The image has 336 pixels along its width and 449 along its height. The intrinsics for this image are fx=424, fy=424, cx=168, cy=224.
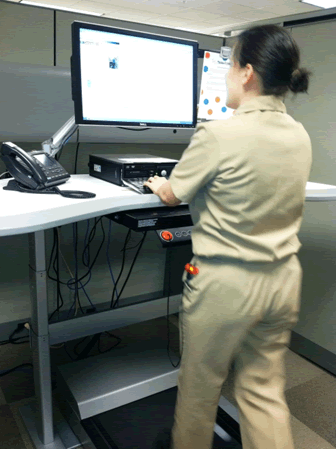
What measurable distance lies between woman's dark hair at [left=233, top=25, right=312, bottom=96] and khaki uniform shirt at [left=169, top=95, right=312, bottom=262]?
0.12 ft

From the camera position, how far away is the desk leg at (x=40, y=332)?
121cm

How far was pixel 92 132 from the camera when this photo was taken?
1714 millimetres

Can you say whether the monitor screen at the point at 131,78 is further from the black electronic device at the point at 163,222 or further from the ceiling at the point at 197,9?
the ceiling at the point at 197,9

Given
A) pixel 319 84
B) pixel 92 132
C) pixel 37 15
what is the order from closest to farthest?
pixel 37 15 < pixel 92 132 < pixel 319 84

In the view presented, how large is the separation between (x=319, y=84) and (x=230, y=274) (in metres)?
1.24

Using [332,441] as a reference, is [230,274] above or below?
above

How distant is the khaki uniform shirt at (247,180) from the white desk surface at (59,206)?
0.16 m

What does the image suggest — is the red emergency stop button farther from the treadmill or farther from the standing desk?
the standing desk

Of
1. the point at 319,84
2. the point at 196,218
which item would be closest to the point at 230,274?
the point at 196,218

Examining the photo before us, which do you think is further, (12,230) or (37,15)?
(37,15)

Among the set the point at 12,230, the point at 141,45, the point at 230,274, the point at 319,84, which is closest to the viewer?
the point at 12,230

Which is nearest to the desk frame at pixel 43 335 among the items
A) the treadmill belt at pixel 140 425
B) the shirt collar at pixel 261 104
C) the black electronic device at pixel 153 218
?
the treadmill belt at pixel 140 425

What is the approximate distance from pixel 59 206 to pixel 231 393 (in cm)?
112

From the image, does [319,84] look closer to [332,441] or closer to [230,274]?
[230,274]
